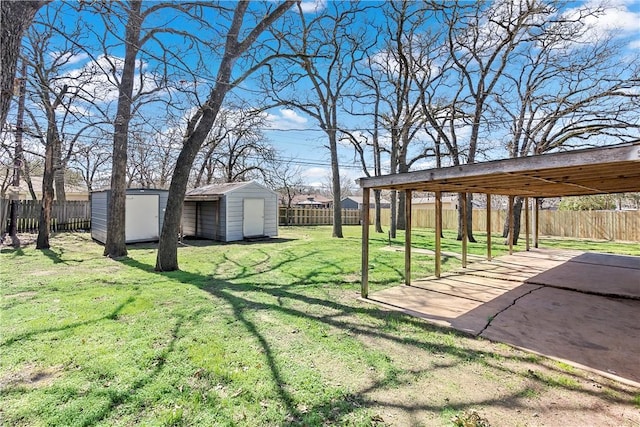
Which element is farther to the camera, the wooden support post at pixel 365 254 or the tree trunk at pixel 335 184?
the tree trunk at pixel 335 184

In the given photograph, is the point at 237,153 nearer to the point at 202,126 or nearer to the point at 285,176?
the point at 285,176

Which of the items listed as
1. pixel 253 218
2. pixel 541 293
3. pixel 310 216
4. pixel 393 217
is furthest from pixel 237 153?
pixel 541 293

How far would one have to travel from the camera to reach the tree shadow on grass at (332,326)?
2.06m

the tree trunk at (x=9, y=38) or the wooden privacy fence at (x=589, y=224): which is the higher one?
the tree trunk at (x=9, y=38)

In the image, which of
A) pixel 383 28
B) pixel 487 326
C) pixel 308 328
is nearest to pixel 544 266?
pixel 487 326

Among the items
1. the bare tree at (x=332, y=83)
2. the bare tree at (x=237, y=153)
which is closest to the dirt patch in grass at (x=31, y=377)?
the bare tree at (x=332, y=83)

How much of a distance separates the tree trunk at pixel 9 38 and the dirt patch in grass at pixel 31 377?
69.8 inches

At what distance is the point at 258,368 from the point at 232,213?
919cm

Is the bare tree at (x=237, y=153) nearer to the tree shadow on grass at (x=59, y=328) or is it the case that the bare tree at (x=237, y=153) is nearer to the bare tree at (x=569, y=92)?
the bare tree at (x=569, y=92)

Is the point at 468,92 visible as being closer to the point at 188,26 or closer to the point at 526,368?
the point at 188,26

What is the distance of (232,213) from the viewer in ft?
36.8

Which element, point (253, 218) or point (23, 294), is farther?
point (253, 218)

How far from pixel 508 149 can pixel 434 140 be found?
3.02 m

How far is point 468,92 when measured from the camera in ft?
42.1
